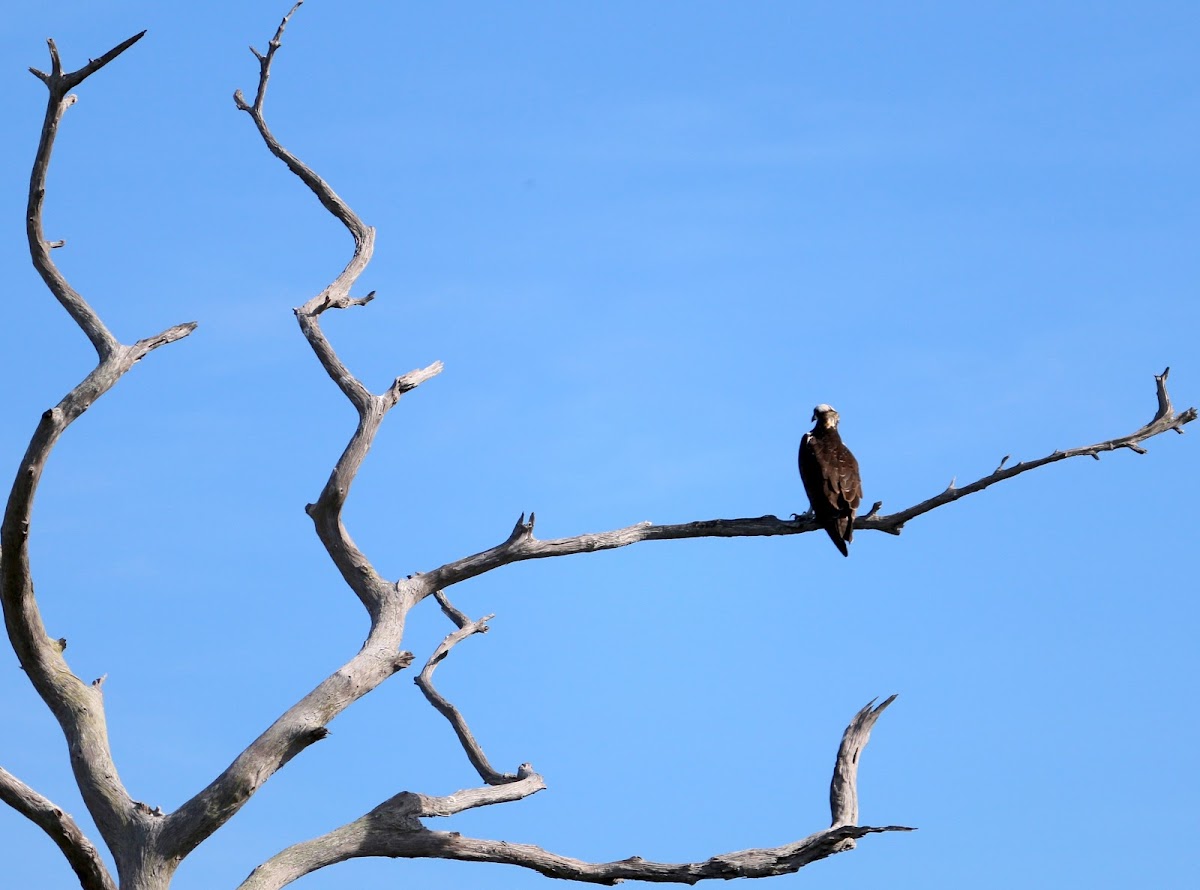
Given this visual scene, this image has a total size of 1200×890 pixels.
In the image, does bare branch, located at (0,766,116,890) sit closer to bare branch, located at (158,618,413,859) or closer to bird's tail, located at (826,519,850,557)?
bare branch, located at (158,618,413,859)

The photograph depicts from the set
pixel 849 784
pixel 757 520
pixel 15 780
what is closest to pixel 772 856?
pixel 849 784

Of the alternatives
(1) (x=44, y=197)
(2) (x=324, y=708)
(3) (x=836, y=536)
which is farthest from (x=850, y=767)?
(1) (x=44, y=197)

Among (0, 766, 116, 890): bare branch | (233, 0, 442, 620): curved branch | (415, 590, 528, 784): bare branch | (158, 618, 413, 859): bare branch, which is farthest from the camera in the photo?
(415, 590, 528, 784): bare branch

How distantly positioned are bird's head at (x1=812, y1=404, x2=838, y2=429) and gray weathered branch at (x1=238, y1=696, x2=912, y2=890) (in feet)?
9.33

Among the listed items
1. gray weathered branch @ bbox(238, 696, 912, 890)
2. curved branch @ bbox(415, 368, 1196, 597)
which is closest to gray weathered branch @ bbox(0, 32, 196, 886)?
gray weathered branch @ bbox(238, 696, 912, 890)

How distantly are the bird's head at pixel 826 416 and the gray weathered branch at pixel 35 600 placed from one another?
4406 mm

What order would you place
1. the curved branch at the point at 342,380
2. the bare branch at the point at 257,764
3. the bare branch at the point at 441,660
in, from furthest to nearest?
the bare branch at the point at 441,660
the curved branch at the point at 342,380
the bare branch at the point at 257,764

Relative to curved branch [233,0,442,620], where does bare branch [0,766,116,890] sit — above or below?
below

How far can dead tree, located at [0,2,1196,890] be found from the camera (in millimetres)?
8156

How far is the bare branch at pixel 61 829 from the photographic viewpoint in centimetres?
792

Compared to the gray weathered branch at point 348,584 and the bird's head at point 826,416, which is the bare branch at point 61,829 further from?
the bird's head at point 826,416

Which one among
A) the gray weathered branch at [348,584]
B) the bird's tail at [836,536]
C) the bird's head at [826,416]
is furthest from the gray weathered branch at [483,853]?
the bird's head at [826,416]

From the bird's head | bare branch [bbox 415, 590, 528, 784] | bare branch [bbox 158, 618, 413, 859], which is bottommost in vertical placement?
bare branch [bbox 158, 618, 413, 859]

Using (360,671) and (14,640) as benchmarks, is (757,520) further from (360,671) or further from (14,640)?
(14,640)
